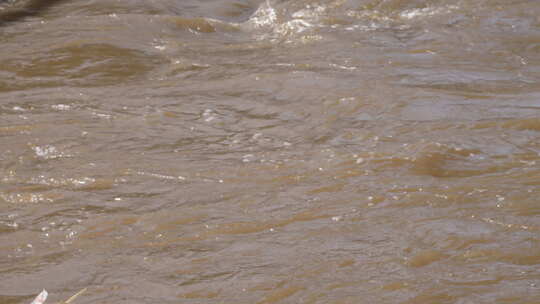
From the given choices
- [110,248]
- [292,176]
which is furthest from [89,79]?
[110,248]

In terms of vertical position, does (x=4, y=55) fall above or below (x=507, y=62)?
above

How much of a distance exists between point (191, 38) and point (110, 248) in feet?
11.7

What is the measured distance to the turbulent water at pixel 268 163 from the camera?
8.26ft

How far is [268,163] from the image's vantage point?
3.51 m

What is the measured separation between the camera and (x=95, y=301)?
7.77ft

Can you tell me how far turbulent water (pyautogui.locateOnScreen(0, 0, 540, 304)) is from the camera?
252 centimetres

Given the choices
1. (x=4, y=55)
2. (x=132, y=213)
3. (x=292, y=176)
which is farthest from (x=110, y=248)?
(x=4, y=55)

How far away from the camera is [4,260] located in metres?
2.62

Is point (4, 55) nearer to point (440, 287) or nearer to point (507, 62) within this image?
point (507, 62)

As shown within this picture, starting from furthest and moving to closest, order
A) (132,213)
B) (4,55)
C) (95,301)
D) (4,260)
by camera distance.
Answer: (4,55) → (132,213) → (4,260) → (95,301)

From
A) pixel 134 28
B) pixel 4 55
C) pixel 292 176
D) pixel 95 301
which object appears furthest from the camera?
pixel 134 28

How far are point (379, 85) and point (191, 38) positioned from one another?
195 cm

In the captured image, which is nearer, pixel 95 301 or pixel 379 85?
pixel 95 301

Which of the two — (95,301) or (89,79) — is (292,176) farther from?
(89,79)
